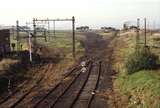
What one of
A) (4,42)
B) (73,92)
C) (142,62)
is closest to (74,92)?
(73,92)

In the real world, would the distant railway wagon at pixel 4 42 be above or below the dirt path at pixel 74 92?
above

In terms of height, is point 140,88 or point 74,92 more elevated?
point 140,88

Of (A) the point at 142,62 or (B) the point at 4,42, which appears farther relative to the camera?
(B) the point at 4,42

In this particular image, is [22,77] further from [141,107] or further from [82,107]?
[141,107]

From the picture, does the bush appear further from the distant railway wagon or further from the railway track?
the distant railway wagon

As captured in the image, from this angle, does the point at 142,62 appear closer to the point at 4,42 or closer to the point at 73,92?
the point at 73,92

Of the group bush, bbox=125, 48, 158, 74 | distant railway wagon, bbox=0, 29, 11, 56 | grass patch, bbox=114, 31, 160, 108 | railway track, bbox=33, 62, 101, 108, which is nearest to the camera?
grass patch, bbox=114, 31, 160, 108

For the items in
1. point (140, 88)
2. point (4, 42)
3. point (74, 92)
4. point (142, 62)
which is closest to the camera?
point (140, 88)

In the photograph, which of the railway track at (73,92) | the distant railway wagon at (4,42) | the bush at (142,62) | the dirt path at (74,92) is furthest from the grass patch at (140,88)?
the distant railway wagon at (4,42)

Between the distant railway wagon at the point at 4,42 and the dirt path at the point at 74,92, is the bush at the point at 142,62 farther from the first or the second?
the distant railway wagon at the point at 4,42

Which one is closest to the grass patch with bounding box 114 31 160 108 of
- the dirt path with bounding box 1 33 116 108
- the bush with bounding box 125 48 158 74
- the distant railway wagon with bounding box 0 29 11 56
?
the bush with bounding box 125 48 158 74

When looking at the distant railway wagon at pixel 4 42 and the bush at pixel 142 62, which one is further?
the distant railway wagon at pixel 4 42

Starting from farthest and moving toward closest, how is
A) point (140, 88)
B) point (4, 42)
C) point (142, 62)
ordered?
point (4, 42) < point (142, 62) < point (140, 88)

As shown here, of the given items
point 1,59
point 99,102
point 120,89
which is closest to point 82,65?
point 1,59
